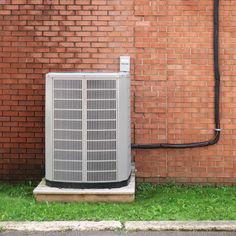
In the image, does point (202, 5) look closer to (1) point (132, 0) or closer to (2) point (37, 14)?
(1) point (132, 0)

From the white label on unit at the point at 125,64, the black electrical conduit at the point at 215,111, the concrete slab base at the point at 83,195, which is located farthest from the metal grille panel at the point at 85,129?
the black electrical conduit at the point at 215,111

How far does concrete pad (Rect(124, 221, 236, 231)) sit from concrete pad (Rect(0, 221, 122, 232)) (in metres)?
0.16

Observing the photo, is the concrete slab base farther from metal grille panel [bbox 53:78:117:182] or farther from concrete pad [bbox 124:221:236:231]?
concrete pad [bbox 124:221:236:231]

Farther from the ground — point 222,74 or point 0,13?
point 0,13

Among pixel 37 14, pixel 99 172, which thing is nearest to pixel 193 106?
pixel 99 172

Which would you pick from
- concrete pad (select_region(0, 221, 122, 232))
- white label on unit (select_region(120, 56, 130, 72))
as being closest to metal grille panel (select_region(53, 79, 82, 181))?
concrete pad (select_region(0, 221, 122, 232))

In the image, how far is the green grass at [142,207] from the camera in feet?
20.4

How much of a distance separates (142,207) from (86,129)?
1100 millimetres

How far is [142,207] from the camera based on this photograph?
6.62 meters

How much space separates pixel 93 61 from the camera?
7848 millimetres

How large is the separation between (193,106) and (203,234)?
8.10 feet

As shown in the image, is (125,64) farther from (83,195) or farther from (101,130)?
(83,195)

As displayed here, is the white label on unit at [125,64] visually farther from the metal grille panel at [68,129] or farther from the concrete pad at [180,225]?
the concrete pad at [180,225]

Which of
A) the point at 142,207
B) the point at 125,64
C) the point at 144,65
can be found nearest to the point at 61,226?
the point at 142,207
